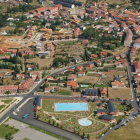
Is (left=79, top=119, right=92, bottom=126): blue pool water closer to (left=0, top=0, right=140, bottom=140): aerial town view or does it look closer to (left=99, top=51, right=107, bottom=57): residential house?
(left=0, top=0, right=140, bottom=140): aerial town view

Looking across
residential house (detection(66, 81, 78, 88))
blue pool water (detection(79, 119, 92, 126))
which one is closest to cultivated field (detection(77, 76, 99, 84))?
residential house (detection(66, 81, 78, 88))

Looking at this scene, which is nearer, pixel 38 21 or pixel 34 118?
pixel 34 118

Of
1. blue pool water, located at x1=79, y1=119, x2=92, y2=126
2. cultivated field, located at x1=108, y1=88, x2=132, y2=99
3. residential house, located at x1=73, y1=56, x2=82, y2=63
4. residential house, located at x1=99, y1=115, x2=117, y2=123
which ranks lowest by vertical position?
blue pool water, located at x1=79, y1=119, x2=92, y2=126

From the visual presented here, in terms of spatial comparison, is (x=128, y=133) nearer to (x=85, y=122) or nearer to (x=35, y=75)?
(x=85, y=122)

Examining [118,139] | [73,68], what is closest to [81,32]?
[73,68]

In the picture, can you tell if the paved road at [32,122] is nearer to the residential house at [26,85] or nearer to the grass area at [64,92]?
the residential house at [26,85]

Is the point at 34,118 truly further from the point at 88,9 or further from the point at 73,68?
the point at 88,9

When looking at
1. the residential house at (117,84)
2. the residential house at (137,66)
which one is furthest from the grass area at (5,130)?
the residential house at (137,66)
